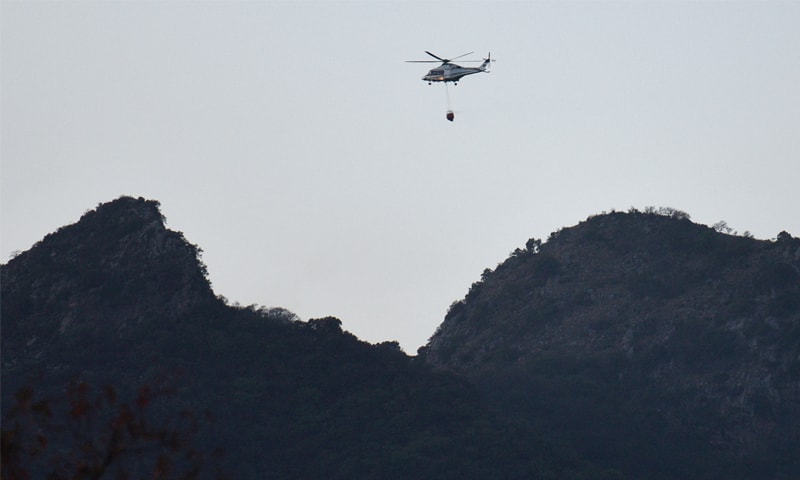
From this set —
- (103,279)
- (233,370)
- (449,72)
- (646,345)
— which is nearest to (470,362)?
(646,345)

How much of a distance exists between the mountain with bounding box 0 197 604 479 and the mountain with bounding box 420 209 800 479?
8.45 meters

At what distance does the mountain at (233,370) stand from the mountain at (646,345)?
8.45 m

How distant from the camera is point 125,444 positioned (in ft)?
86.1

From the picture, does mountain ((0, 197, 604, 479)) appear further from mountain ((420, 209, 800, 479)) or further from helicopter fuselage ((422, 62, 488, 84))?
helicopter fuselage ((422, 62, 488, 84))

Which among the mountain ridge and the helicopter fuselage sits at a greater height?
the helicopter fuselage

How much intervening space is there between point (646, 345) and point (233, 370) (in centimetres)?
4108

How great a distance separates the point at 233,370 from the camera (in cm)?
10962

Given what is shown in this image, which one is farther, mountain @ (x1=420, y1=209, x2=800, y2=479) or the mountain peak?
mountain @ (x1=420, y1=209, x2=800, y2=479)

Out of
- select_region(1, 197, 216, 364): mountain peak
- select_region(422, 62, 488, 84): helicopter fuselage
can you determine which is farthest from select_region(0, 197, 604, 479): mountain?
select_region(422, 62, 488, 84): helicopter fuselage

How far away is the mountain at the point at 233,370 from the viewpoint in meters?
99.7

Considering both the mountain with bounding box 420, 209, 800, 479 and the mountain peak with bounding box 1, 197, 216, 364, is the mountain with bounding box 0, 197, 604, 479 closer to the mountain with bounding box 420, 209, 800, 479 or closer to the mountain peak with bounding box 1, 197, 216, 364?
the mountain peak with bounding box 1, 197, 216, 364

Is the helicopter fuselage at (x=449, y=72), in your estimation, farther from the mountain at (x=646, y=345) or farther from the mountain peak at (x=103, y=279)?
the mountain at (x=646, y=345)

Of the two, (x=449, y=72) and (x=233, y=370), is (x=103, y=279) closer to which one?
(x=233, y=370)

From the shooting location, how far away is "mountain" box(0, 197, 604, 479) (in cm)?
9969
